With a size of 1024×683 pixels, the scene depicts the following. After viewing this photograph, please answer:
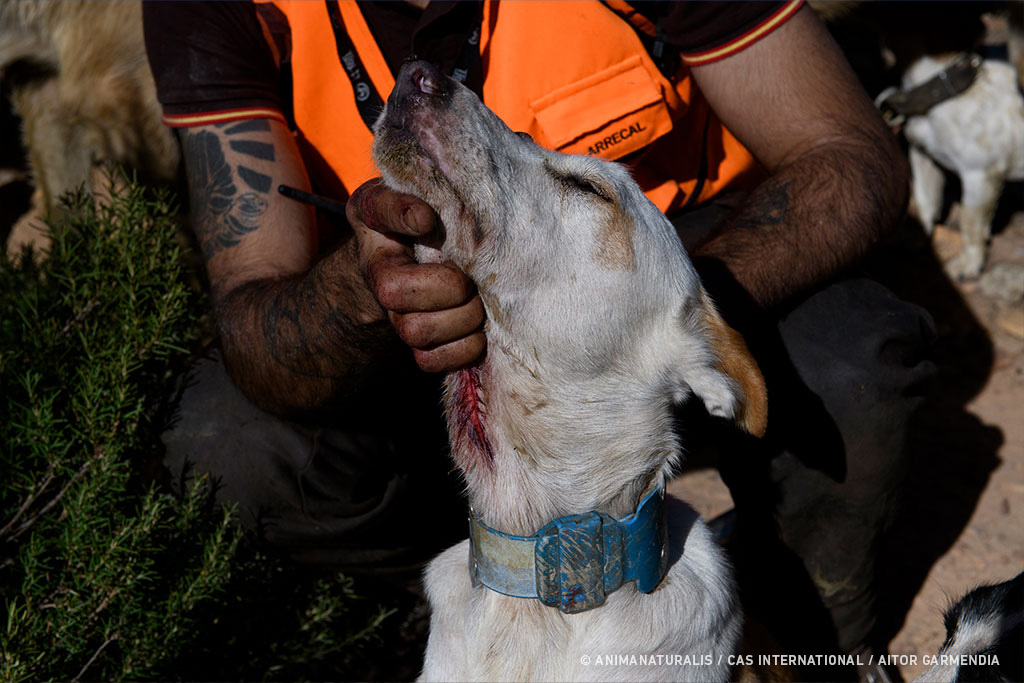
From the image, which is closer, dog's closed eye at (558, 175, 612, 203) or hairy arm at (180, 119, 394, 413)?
dog's closed eye at (558, 175, 612, 203)

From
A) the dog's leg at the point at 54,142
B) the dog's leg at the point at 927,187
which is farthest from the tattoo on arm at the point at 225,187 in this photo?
the dog's leg at the point at 927,187

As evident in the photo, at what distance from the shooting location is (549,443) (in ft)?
6.24

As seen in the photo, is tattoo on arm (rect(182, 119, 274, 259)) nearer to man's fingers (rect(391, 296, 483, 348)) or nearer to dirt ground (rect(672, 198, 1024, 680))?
man's fingers (rect(391, 296, 483, 348))

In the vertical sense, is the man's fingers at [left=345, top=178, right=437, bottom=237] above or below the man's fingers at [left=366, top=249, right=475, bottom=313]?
above

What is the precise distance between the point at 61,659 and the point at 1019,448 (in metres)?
3.81

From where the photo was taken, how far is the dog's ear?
6.16 feet

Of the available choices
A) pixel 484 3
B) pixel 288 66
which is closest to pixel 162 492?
pixel 288 66

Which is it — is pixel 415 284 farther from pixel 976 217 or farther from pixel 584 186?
pixel 976 217

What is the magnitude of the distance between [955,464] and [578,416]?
2714 mm

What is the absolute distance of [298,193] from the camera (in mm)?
2189

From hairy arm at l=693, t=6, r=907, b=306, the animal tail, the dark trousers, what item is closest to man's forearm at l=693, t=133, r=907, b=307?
hairy arm at l=693, t=6, r=907, b=306

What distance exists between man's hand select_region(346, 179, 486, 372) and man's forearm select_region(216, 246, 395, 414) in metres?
0.22

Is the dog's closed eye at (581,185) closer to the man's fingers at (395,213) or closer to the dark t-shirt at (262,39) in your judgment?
the man's fingers at (395,213)

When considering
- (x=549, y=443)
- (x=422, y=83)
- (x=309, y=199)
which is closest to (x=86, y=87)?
(x=309, y=199)
